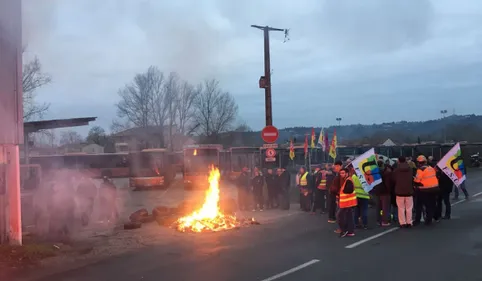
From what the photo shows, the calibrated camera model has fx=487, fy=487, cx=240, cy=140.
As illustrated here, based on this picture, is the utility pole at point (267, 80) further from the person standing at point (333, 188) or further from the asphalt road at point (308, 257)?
the asphalt road at point (308, 257)

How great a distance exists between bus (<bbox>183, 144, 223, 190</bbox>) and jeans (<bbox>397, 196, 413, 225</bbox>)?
16.3m

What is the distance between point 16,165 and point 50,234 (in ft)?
7.46

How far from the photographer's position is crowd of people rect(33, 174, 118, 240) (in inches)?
430

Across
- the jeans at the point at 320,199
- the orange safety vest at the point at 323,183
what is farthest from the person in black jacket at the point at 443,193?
the jeans at the point at 320,199

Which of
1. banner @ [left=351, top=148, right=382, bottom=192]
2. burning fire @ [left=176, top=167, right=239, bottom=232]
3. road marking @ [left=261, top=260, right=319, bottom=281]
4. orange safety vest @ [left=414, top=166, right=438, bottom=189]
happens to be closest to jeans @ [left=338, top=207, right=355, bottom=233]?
banner @ [left=351, top=148, right=382, bottom=192]

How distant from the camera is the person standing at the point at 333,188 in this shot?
10.1 metres

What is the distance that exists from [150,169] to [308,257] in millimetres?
20721

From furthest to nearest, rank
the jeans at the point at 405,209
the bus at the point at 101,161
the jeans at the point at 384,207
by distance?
the bus at the point at 101,161, the jeans at the point at 384,207, the jeans at the point at 405,209

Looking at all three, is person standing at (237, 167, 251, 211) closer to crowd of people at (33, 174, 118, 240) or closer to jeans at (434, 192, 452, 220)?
crowd of people at (33, 174, 118, 240)

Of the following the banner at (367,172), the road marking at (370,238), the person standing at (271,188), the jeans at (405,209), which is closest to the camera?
the road marking at (370,238)

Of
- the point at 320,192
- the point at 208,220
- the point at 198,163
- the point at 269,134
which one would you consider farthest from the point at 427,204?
the point at 198,163

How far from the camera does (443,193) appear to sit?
1188 cm

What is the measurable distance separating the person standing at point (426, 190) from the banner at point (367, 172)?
2.88 feet

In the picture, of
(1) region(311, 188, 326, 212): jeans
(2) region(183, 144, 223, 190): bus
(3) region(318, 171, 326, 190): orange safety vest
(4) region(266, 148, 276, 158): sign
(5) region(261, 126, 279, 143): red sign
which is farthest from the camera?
(2) region(183, 144, 223, 190): bus
